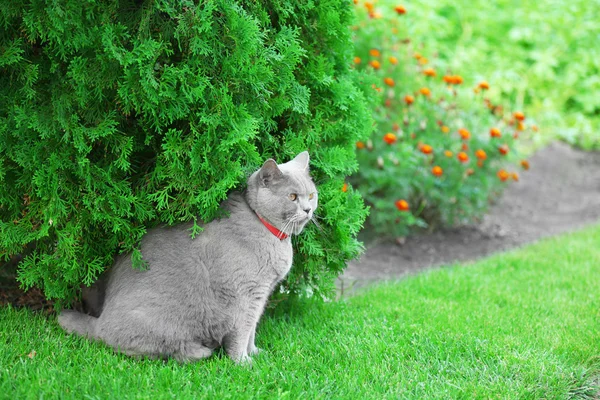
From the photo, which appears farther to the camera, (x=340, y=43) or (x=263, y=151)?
(x=340, y=43)

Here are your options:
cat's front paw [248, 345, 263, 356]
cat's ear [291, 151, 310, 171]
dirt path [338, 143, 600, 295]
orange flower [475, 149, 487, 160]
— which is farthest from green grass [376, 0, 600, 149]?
cat's front paw [248, 345, 263, 356]

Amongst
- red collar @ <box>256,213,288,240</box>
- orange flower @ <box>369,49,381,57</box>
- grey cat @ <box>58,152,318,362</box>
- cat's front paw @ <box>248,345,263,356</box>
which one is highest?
orange flower @ <box>369,49,381,57</box>

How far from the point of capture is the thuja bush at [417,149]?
556 centimetres

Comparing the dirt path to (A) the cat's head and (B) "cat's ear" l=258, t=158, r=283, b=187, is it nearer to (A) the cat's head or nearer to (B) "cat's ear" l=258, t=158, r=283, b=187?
(A) the cat's head

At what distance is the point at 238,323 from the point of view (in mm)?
3043

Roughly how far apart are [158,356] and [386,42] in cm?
438

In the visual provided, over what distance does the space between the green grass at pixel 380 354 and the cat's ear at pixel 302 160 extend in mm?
994

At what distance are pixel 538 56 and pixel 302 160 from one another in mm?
7286

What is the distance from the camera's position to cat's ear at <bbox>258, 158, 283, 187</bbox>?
116 inches

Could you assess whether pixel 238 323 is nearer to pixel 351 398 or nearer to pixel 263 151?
Answer: pixel 351 398

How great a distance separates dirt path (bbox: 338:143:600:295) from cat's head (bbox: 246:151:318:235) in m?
1.27

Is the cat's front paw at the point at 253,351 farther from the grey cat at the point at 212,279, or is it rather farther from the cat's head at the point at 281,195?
the cat's head at the point at 281,195

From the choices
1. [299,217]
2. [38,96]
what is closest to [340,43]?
[299,217]

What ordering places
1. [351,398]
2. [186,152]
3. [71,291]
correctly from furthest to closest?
[71,291]
[186,152]
[351,398]
